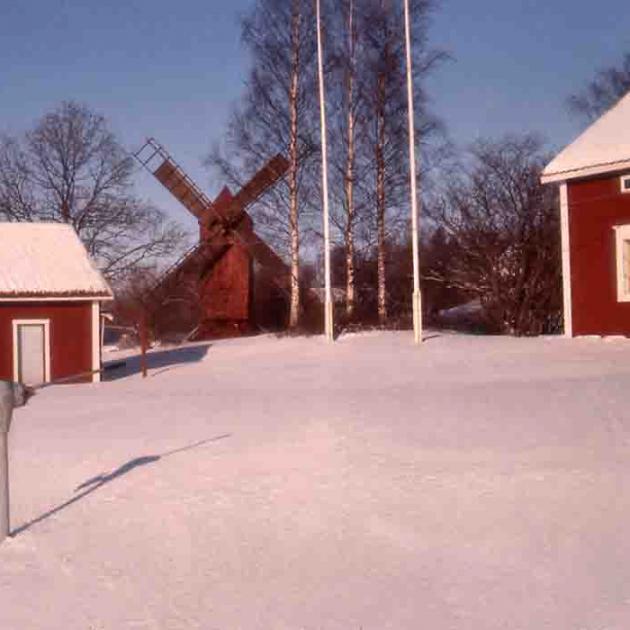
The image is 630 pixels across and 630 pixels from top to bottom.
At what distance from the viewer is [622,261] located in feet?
76.4

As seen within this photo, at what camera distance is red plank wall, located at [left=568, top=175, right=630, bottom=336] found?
2330 cm

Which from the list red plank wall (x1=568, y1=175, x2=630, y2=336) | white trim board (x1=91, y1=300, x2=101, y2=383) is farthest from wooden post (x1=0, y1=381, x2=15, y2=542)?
red plank wall (x1=568, y1=175, x2=630, y2=336)

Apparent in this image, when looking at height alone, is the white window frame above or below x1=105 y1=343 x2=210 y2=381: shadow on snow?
above

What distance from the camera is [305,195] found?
32.7 metres

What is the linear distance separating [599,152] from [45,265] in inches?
594

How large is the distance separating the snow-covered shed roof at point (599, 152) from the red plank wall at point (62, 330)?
12.9m

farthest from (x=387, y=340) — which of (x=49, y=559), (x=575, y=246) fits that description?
(x=49, y=559)

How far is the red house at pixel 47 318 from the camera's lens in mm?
24469

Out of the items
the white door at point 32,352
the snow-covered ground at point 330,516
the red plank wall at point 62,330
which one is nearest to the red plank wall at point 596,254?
the snow-covered ground at point 330,516

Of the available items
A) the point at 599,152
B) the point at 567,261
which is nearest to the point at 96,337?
the point at 567,261

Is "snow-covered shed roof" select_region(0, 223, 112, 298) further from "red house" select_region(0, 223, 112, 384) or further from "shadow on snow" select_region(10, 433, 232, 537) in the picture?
"shadow on snow" select_region(10, 433, 232, 537)

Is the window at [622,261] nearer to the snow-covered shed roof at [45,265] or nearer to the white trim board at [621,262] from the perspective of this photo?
the white trim board at [621,262]

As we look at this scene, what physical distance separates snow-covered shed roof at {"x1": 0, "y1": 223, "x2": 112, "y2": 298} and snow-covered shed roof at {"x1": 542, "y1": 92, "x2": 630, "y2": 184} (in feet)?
40.8

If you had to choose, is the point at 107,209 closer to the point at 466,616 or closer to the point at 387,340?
the point at 387,340
